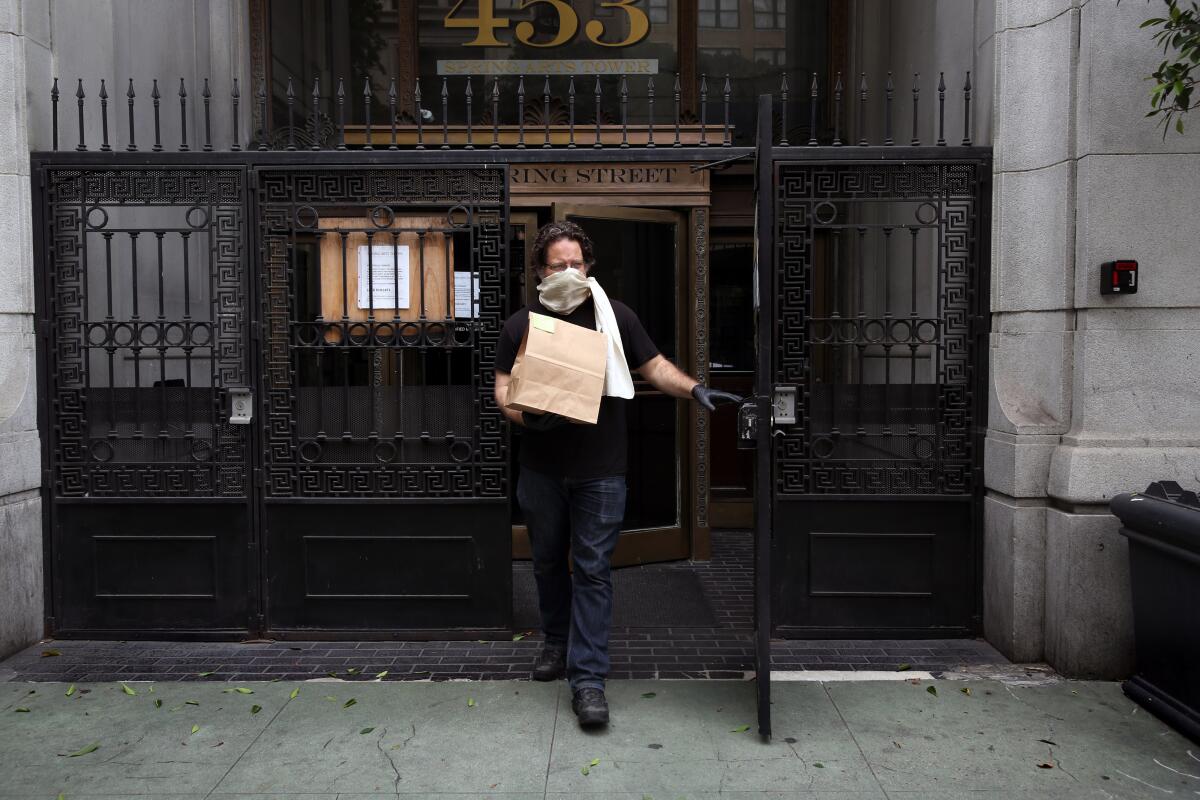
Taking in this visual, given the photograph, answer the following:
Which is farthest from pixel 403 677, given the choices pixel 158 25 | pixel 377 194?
pixel 158 25

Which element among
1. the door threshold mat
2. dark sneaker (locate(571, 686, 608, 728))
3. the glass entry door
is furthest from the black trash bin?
the glass entry door

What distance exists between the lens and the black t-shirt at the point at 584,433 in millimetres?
4352

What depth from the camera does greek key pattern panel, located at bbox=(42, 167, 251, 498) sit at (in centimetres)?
532

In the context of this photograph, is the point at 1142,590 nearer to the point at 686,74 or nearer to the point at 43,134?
the point at 686,74

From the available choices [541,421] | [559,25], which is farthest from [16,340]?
[559,25]

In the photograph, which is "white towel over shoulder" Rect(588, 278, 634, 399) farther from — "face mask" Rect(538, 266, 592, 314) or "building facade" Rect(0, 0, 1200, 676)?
"building facade" Rect(0, 0, 1200, 676)

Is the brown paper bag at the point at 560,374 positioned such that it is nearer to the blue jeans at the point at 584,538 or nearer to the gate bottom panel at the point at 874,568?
the blue jeans at the point at 584,538

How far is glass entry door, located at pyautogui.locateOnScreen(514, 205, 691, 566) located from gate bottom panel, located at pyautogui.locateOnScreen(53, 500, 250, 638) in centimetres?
248

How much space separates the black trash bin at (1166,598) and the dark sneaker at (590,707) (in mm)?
2537

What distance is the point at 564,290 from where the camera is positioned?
433 centimetres

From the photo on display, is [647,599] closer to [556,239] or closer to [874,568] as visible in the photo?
[874,568]

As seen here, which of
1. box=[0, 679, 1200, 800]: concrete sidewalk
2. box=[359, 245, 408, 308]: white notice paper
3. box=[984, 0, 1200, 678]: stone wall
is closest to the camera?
box=[0, 679, 1200, 800]: concrete sidewalk

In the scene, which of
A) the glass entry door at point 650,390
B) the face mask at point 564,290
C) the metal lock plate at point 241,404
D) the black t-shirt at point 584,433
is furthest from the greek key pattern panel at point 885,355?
the metal lock plate at point 241,404

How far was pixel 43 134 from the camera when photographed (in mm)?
5430
